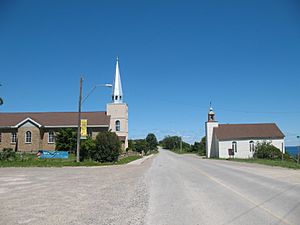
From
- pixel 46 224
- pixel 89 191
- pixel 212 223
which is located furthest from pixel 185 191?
pixel 46 224

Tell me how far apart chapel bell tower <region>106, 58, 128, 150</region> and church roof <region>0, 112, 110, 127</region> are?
402cm

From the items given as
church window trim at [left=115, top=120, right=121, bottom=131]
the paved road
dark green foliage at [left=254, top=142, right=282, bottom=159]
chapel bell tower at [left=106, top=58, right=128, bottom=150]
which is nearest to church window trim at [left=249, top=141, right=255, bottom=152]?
dark green foliage at [left=254, top=142, right=282, bottom=159]

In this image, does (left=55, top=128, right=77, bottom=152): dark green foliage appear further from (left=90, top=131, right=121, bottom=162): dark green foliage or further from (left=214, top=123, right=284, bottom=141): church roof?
(left=214, top=123, right=284, bottom=141): church roof

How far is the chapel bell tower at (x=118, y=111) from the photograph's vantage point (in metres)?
67.2

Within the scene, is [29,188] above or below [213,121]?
below

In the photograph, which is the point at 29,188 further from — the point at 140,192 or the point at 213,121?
the point at 213,121

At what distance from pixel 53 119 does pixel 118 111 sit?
40.9 feet

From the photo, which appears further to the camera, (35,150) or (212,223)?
(35,150)

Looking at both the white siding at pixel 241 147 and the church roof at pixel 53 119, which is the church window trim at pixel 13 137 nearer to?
the church roof at pixel 53 119

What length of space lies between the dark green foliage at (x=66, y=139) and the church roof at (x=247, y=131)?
2729cm

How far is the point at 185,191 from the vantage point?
1366 cm

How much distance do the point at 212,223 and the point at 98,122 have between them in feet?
173

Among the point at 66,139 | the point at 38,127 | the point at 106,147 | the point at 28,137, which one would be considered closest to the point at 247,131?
the point at 66,139

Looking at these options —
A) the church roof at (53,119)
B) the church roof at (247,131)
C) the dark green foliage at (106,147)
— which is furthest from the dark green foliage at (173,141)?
the dark green foliage at (106,147)
